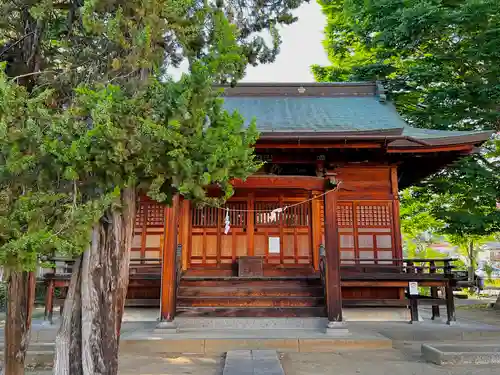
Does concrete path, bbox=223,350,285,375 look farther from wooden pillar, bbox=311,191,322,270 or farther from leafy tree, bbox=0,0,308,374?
wooden pillar, bbox=311,191,322,270

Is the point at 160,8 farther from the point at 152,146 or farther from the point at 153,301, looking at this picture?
the point at 153,301

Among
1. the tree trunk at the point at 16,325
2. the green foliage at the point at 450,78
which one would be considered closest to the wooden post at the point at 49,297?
the tree trunk at the point at 16,325

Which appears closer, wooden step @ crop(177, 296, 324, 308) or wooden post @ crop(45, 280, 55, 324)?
wooden step @ crop(177, 296, 324, 308)

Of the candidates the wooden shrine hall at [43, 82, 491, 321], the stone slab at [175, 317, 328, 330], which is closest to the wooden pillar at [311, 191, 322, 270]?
the wooden shrine hall at [43, 82, 491, 321]

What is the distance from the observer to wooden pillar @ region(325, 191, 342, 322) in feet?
24.1

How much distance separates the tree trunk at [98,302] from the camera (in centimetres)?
354

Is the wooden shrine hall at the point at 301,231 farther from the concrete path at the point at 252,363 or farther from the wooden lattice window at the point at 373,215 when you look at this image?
the concrete path at the point at 252,363

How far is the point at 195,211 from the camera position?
32.7ft

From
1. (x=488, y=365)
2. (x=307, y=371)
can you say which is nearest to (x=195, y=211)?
(x=307, y=371)

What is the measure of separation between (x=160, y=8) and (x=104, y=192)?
1901 mm

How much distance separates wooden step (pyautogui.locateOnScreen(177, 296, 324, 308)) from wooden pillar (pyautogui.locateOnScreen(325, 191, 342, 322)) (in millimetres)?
674

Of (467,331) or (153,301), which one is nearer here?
(467,331)

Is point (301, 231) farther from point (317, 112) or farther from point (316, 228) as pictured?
point (317, 112)

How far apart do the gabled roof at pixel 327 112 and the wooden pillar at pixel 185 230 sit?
9.18 ft
